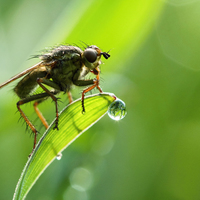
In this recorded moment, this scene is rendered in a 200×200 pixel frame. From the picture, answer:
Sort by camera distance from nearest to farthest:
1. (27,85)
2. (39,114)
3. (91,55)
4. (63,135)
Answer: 1. (63,135)
2. (91,55)
3. (39,114)
4. (27,85)

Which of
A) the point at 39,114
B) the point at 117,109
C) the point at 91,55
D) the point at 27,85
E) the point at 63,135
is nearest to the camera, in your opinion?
the point at 63,135

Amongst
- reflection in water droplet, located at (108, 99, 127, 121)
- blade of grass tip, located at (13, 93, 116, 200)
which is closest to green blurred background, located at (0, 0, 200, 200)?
reflection in water droplet, located at (108, 99, 127, 121)

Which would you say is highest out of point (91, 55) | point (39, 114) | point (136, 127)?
point (91, 55)

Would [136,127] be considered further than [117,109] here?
Yes

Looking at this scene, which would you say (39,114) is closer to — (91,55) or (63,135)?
(91,55)

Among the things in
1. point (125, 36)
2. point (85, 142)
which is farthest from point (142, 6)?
point (85, 142)

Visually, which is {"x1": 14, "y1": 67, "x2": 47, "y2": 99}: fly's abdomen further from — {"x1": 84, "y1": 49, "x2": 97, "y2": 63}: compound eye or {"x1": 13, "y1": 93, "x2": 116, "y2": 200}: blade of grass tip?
{"x1": 13, "y1": 93, "x2": 116, "y2": 200}: blade of grass tip

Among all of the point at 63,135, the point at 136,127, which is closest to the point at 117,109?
the point at 63,135
